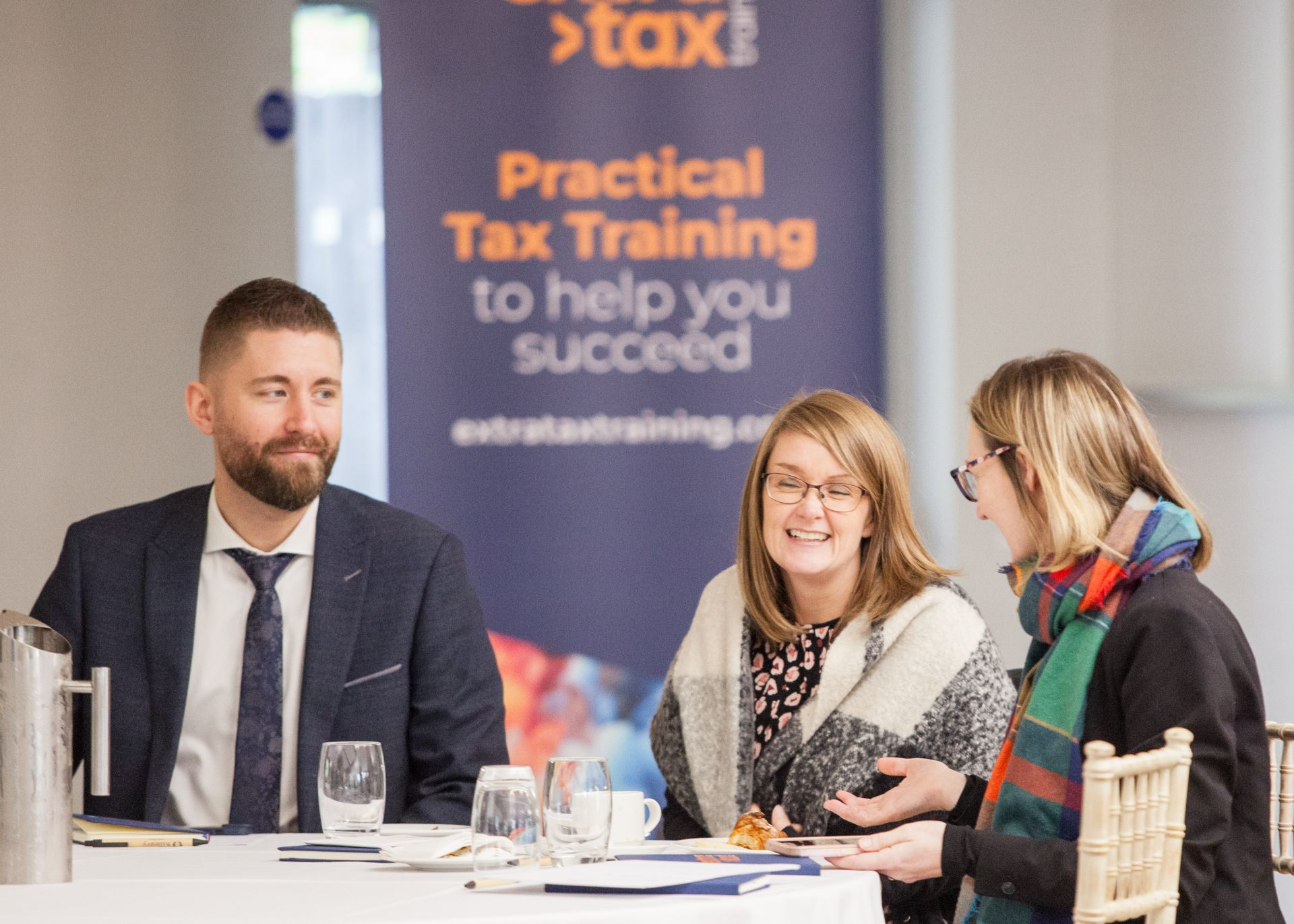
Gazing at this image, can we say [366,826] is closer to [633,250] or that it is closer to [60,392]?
[633,250]

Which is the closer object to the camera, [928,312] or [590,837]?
[590,837]

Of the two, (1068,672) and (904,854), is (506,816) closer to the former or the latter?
(904,854)

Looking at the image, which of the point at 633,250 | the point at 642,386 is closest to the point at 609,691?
the point at 642,386

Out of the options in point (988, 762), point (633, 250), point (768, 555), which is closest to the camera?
point (988, 762)

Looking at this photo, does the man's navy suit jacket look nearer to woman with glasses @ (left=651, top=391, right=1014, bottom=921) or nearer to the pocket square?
the pocket square

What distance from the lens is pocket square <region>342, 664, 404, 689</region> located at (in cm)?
252

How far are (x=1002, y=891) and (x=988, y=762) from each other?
552 mm

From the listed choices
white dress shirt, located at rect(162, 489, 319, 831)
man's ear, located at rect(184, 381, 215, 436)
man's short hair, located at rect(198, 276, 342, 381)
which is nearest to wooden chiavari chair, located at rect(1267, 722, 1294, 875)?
white dress shirt, located at rect(162, 489, 319, 831)

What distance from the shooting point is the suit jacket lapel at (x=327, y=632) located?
2.44 m

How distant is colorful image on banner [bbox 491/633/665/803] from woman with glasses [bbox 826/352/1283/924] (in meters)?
1.79

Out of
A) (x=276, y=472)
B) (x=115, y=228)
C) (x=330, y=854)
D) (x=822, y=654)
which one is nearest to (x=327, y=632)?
(x=276, y=472)

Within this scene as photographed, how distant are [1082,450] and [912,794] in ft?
1.79

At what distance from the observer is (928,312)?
4.04 m

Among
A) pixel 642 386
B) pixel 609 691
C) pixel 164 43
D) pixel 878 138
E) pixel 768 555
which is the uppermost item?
pixel 164 43
